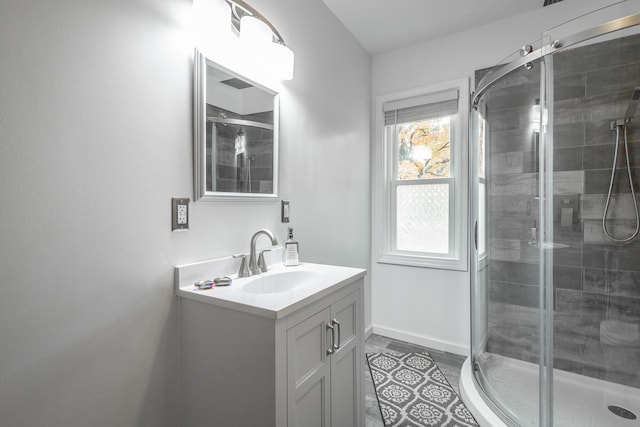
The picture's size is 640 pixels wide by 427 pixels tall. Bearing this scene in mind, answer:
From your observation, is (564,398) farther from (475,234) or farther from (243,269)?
(243,269)

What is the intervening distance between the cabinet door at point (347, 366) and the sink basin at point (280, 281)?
0.21m

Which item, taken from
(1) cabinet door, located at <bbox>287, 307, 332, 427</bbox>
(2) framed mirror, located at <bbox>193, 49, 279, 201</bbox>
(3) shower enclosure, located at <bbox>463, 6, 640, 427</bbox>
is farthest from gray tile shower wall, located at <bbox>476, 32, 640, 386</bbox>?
(2) framed mirror, located at <bbox>193, 49, 279, 201</bbox>

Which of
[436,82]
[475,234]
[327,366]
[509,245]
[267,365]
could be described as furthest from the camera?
[436,82]

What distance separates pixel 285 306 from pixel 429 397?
142cm

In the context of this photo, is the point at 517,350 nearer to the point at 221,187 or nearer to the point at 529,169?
the point at 529,169

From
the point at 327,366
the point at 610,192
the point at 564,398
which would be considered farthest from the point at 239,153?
the point at 564,398

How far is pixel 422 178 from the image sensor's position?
2.66m

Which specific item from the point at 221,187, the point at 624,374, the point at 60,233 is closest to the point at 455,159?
the point at 624,374

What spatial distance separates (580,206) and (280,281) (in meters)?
1.65

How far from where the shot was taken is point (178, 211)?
3.94ft

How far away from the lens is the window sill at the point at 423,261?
8.11 feet

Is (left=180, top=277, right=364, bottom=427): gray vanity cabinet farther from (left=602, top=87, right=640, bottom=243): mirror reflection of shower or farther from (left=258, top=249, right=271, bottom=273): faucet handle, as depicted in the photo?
(left=602, top=87, right=640, bottom=243): mirror reflection of shower

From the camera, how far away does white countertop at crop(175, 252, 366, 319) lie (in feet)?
3.25

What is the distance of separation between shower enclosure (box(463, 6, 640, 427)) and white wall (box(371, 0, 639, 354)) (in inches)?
24.5
